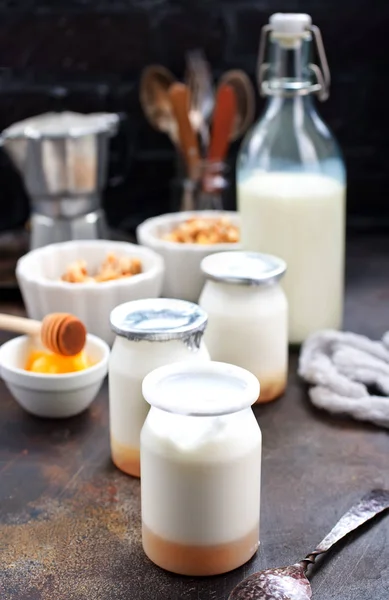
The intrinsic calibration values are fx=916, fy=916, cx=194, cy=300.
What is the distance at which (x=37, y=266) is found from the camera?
120cm

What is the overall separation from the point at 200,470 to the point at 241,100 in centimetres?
96

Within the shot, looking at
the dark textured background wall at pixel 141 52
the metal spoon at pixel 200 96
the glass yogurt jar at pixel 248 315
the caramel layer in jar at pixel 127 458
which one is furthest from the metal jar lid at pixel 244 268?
the dark textured background wall at pixel 141 52

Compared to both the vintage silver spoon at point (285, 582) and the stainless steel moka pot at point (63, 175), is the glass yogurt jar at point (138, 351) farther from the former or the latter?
the stainless steel moka pot at point (63, 175)

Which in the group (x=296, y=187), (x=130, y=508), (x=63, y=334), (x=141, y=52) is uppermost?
(x=141, y=52)

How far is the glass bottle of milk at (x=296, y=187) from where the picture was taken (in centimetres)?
114

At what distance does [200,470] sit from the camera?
2.29 feet

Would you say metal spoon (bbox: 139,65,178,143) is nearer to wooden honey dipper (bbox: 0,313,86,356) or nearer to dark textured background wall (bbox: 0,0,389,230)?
dark textured background wall (bbox: 0,0,389,230)

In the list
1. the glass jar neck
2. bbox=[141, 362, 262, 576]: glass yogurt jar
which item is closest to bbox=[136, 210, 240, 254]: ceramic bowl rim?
the glass jar neck

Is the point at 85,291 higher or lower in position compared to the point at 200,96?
lower

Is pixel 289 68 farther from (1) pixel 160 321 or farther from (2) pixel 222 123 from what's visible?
(1) pixel 160 321

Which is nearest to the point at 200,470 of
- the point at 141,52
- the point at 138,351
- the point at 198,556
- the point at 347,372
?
the point at 198,556

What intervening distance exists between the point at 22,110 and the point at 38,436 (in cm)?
84

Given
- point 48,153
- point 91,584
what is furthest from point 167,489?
point 48,153

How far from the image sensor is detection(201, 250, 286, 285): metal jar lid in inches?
38.9
